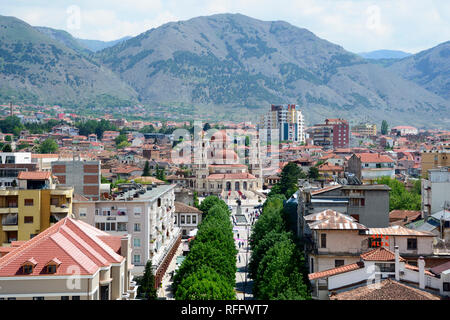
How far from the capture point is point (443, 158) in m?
47.4

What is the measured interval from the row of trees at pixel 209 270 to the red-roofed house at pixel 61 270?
4.48m

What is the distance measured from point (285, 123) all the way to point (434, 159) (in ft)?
322

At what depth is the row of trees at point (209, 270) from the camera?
20867 millimetres

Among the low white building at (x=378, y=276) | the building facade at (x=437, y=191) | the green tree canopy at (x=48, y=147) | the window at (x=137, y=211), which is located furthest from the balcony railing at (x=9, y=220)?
the green tree canopy at (x=48, y=147)

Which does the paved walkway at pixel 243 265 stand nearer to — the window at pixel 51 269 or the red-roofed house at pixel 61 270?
the red-roofed house at pixel 61 270

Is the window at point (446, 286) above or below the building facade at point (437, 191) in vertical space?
below

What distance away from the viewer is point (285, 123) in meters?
148

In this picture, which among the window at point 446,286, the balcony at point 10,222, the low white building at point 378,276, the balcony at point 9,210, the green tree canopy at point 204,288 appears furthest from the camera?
the balcony at point 9,210

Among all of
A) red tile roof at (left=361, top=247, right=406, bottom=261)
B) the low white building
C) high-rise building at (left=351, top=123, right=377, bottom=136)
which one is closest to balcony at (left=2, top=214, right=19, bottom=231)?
the low white building

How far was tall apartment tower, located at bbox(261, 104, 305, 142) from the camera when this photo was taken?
14825 cm

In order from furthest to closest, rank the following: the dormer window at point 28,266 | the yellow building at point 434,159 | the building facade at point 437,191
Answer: the yellow building at point 434,159 → the building facade at point 437,191 → the dormer window at point 28,266
